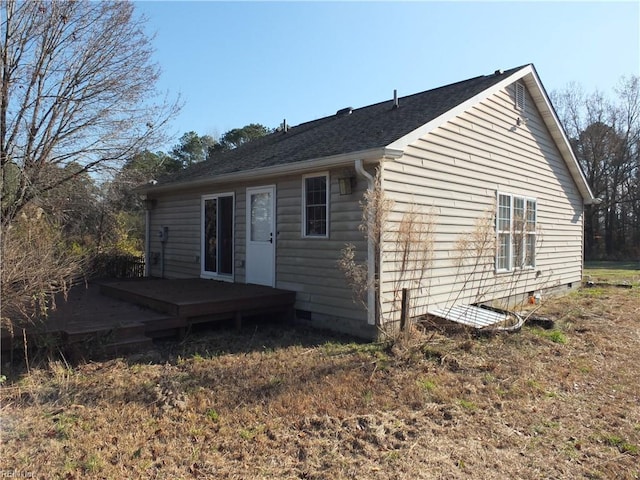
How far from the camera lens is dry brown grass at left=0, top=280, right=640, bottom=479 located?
3076 millimetres

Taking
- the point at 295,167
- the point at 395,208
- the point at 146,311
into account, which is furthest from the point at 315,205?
the point at 146,311

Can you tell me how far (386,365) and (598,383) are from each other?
2.32 m

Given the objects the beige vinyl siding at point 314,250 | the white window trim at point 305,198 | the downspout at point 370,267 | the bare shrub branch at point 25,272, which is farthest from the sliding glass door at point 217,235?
the bare shrub branch at point 25,272

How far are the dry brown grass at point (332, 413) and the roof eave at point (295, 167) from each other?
251 centimetres

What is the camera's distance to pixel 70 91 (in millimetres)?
9102

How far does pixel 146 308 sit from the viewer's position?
708cm

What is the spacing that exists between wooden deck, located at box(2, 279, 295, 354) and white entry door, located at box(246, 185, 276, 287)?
31 cm

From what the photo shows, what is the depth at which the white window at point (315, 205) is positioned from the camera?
7.04 m

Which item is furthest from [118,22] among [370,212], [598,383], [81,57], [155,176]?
[598,383]

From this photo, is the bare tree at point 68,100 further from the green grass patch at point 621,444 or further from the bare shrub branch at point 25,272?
the green grass patch at point 621,444

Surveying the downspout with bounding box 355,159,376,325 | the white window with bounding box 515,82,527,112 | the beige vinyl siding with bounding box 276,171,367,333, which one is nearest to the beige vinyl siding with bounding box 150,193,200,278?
the beige vinyl siding with bounding box 276,171,367,333

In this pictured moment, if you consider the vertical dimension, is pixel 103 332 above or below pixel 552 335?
above

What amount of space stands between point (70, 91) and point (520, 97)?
9.63 metres

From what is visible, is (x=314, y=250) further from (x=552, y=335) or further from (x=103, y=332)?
(x=552, y=335)
